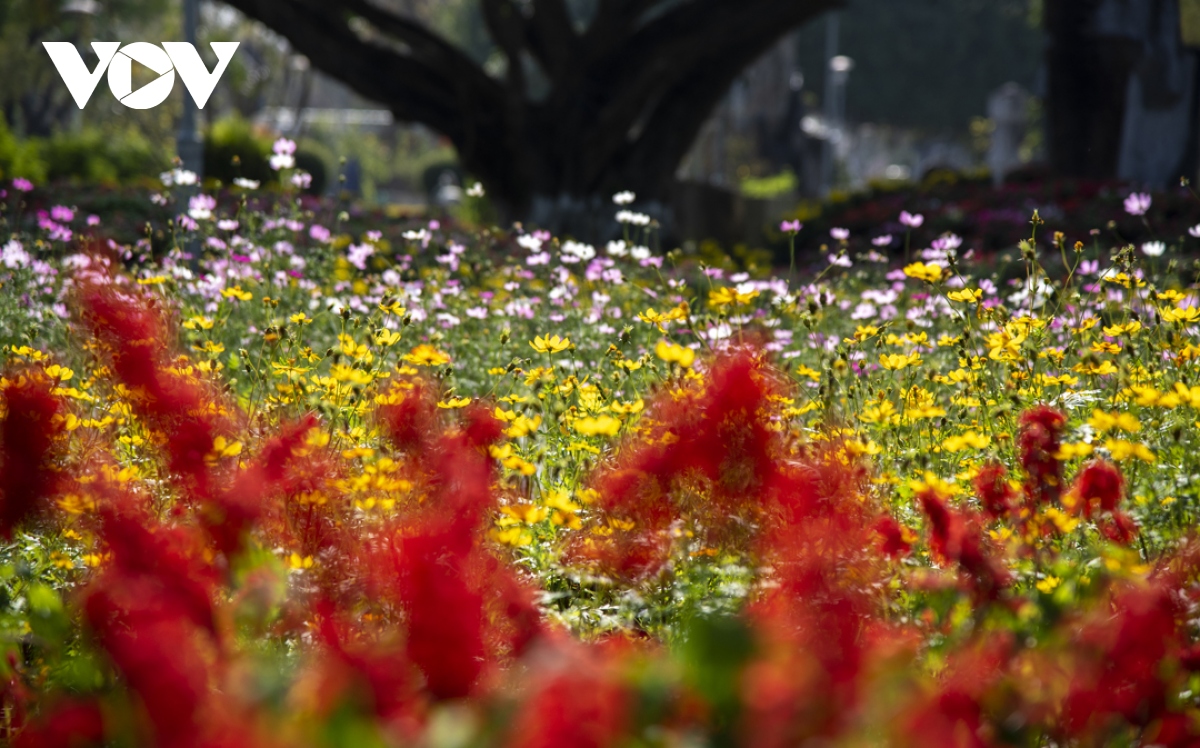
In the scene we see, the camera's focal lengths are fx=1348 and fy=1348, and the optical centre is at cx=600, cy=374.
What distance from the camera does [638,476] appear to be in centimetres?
262

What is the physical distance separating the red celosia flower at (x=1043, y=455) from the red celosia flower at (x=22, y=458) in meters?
1.76

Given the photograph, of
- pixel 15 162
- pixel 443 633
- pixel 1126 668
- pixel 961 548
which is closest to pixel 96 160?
pixel 15 162

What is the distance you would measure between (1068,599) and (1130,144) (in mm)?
14907

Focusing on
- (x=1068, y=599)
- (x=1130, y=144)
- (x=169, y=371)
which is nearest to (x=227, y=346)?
(x=169, y=371)

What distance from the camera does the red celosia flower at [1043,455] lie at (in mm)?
2436

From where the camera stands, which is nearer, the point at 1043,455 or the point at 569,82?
the point at 1043,455

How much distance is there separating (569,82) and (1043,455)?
1401 centimetres

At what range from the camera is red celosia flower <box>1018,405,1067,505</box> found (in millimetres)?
2436

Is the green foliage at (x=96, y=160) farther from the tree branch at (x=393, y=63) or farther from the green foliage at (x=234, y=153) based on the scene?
the tree branch at (x=393, y=63)

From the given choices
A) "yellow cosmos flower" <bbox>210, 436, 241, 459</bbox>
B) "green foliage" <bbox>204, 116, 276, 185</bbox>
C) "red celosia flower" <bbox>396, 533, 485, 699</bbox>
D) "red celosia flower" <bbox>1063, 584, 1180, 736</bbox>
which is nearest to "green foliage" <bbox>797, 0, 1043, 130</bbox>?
"green foliage" <bbox>204, 116, 276, 185</bbox>

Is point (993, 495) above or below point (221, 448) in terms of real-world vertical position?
below

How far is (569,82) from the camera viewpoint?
16.0 meters

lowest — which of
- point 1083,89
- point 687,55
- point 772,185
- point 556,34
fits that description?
point 1083,89

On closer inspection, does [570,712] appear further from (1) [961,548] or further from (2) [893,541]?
(2) [893,541]
